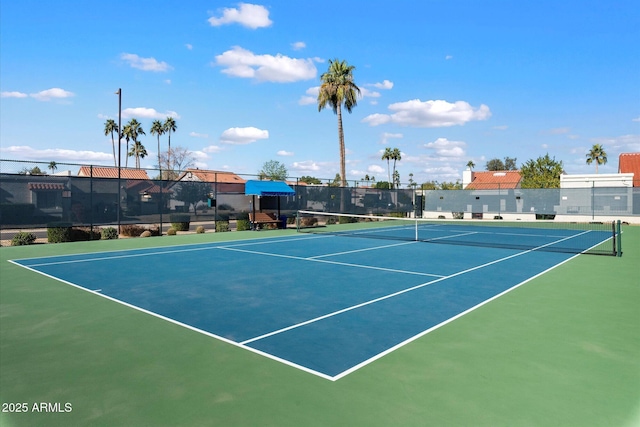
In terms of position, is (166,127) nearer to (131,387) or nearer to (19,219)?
(19,219)

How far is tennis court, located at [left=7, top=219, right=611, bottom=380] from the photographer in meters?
5.94

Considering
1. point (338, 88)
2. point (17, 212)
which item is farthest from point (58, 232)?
point (338, 88)

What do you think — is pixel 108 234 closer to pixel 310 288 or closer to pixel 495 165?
pixel 310 288

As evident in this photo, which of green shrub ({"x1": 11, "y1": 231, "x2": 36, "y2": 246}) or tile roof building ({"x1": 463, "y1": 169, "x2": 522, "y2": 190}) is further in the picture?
tile roof building ({"x1": 463, "y1": 169, "x2": 522, "y2": 190})

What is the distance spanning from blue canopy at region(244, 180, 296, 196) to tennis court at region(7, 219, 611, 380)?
809 cm

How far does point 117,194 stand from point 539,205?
29190 mm

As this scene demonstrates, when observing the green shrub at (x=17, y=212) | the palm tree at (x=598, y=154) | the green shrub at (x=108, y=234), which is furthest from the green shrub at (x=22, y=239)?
the palm tree at (x=598, y=154)

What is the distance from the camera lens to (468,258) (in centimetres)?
1383

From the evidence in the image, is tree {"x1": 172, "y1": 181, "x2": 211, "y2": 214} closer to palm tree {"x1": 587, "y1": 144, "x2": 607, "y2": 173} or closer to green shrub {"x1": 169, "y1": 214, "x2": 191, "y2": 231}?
green shrub {"x1": 169, "y1": 214, "x2": 191, "y2": 231}

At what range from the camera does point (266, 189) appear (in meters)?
24.9

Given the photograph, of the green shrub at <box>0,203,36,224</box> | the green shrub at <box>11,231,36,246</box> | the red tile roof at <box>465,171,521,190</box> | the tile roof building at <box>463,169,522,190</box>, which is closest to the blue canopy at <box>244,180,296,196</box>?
the green shrub at <box>0,203,36,224</box>

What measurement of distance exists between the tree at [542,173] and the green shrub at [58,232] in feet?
140

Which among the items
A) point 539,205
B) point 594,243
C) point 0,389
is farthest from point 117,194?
point 539,205

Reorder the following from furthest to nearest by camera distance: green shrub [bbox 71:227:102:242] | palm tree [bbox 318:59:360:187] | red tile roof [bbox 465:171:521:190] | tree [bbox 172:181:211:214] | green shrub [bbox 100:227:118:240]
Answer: red tile roof [bbox 465:171:521:190], palm tree [bbox 318:59:360:187], tree [bbox 172:181:211:214], green shrub [bbox 100:227:118:240], green shrub [bbox 71:227:102:242]
